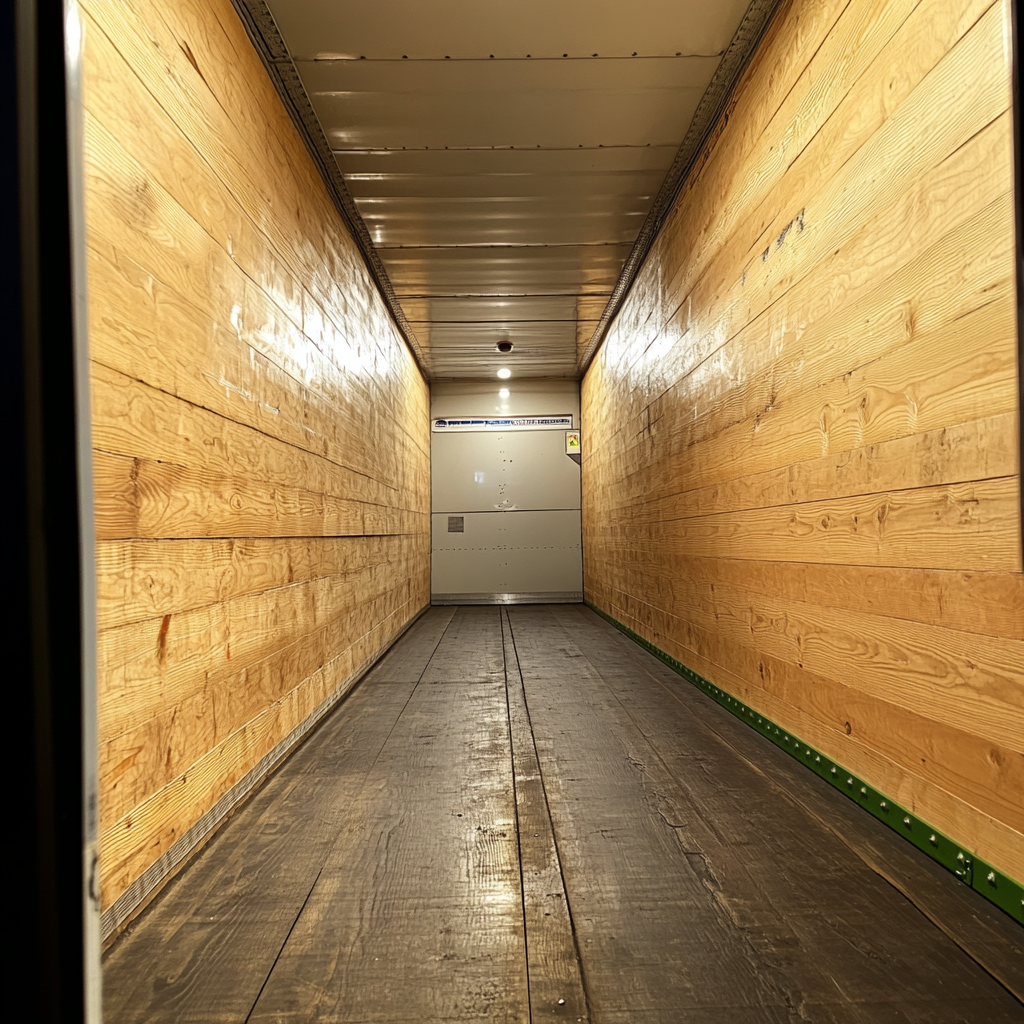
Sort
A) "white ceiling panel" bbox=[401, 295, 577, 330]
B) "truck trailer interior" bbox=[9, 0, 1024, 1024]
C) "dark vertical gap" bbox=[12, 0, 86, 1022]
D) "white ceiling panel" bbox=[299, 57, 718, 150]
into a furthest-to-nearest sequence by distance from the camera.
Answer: "white ceiling panel" bbox=[401, 295, 577, 330] < "white ceiling panel" bbox=[299, 57, 718, 150] < "truck trailer interior" bbox=[9, 0, 1024, 1024] < "dark vertical gap" bbox=[12, 0, 86, 1022]

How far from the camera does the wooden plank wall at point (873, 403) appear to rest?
1.39m

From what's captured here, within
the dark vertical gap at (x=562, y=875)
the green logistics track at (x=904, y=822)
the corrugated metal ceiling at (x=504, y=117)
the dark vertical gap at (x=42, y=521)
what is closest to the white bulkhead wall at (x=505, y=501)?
the corrugated metal ceiling at (x=504, y=117)

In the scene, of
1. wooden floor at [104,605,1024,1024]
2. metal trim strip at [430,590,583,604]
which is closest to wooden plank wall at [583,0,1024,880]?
wooden floor at [104,605,1024,1024]

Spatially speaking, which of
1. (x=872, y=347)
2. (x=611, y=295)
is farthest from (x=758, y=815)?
(x=611, y=295)

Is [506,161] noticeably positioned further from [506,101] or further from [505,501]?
[505,501]

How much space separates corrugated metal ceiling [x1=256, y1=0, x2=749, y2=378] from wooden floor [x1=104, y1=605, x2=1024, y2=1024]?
8.53 feet

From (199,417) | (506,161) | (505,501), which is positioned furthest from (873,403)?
(505,501)

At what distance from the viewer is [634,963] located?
1268 millimetres

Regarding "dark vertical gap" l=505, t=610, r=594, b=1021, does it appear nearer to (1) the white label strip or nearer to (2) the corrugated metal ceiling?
(2) the corrugated metal ceiling

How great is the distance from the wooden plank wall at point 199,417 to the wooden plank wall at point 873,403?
1769 mm

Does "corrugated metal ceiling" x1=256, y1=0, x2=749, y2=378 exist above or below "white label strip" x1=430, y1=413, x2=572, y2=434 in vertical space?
above

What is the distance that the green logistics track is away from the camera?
1377 millimetres

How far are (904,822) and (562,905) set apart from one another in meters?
0.90

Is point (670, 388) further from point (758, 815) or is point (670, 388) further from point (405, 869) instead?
point (405, 869)
